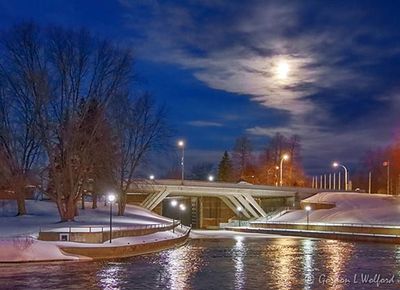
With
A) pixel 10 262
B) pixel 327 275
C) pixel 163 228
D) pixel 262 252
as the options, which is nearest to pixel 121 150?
pixel 163 228

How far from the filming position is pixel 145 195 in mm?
90625

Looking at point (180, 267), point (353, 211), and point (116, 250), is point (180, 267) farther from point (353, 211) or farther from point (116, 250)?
point (353, 211)

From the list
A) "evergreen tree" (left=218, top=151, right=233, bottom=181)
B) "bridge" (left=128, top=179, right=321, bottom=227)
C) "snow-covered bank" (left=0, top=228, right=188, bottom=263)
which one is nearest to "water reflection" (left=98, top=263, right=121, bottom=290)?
"snow-covered bank" (left=0, top=228, right=188, bottom=263)

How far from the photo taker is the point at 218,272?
28.4 metres

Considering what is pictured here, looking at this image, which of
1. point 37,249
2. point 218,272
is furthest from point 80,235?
point 218,272

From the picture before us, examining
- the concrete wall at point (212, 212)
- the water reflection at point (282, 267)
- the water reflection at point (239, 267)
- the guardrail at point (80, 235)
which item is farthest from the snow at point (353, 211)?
the guardrail at point (80, 235)

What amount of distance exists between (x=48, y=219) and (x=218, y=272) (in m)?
28.6

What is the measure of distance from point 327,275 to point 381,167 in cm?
10810

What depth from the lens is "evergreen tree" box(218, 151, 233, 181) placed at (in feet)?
418

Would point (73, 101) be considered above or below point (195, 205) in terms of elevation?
above

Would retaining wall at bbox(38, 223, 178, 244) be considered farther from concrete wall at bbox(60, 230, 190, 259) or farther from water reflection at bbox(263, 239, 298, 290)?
water reflection at bbox(263, 239, 298, 290)

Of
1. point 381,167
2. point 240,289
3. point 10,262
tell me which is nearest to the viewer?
point 240,289

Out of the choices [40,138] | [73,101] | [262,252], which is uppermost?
[73,101]

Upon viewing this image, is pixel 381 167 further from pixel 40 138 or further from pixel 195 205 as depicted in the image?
pixel 40 138
